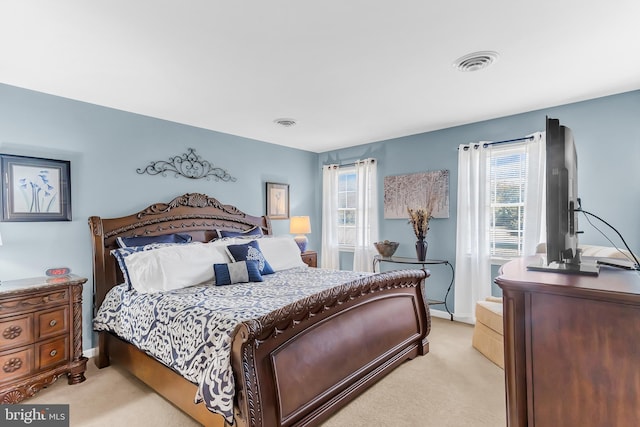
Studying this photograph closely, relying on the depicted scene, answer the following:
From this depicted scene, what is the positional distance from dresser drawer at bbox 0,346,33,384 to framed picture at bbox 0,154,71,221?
1.09m

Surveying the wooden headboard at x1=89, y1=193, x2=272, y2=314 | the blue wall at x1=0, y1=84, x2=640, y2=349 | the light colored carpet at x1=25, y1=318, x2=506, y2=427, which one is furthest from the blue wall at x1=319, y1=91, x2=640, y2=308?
the wooden headboard at x1=89, y1=193, x2=272, y2=314

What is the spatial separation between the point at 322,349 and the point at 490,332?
1805 millimetres

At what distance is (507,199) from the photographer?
3732 millimetres

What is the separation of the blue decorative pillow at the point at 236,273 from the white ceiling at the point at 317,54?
1.59 metres

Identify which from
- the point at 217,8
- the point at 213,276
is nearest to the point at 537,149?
the point at 217,8

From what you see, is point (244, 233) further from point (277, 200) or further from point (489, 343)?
point (489, 343)

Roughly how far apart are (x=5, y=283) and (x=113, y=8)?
225cm

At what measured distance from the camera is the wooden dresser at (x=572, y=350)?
986 millimetres

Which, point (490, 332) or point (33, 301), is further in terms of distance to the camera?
point (490, 332)

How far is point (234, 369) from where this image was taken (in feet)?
5.32

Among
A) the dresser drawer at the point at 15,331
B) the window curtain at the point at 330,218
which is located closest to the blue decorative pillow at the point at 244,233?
the window curtain at the point at 330,218

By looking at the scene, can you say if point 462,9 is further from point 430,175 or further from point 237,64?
point 430,175

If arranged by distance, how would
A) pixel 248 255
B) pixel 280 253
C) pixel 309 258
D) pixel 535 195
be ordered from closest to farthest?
pixel 248 255
pixel 535 195
pixel 280 253
pixel 309 258

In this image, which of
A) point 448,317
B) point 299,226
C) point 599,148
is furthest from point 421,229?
point 599,148
